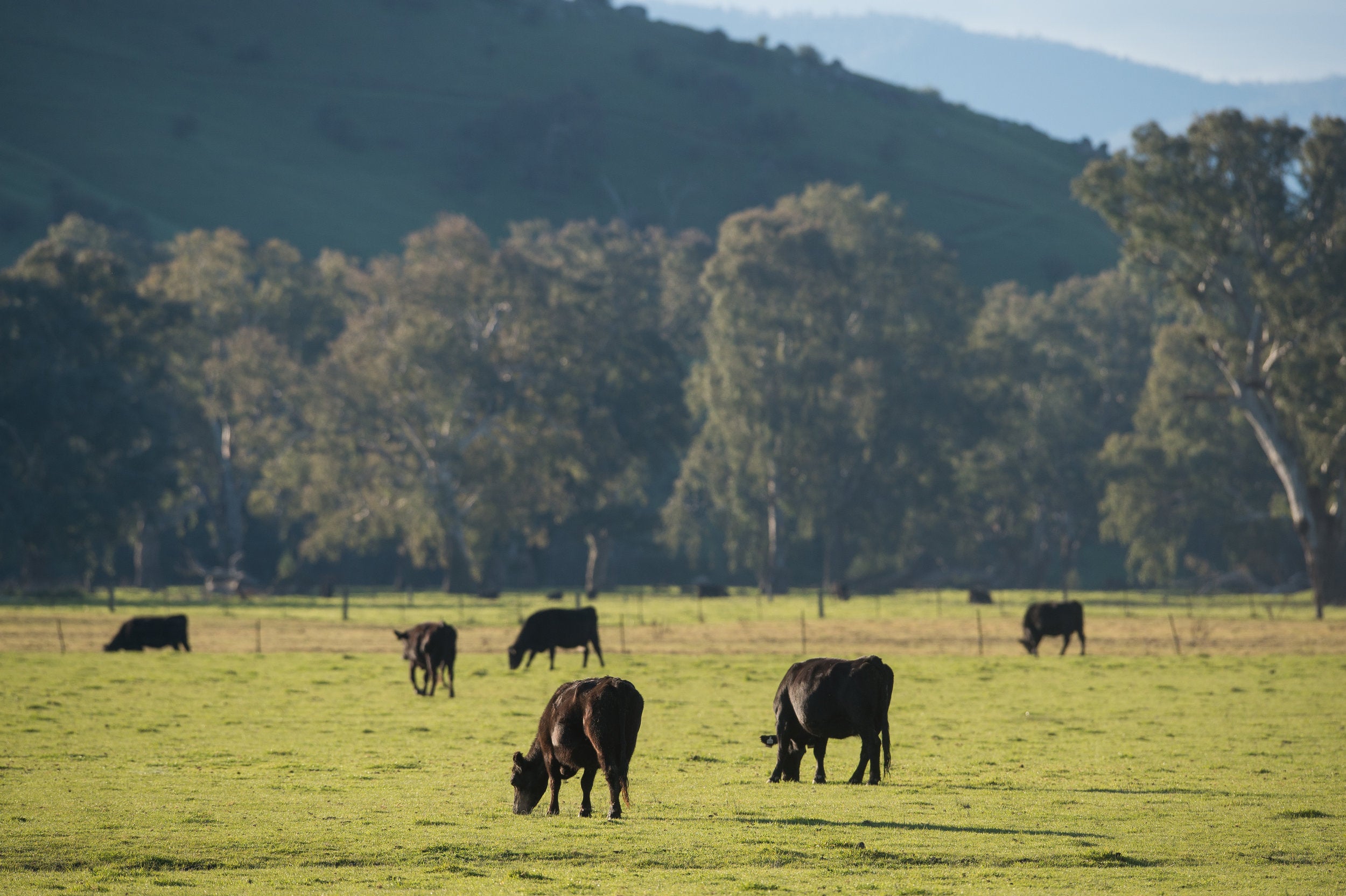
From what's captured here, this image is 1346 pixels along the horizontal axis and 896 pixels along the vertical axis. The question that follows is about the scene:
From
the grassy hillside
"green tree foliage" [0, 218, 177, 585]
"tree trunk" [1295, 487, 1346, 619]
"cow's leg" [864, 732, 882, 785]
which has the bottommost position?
"cow's leg" [864, 732, 882, 785]

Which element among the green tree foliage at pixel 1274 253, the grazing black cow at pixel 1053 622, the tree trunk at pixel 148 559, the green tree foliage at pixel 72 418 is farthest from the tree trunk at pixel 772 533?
the grazing black cow at pixel 1053 622

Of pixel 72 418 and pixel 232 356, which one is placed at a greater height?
pixel 232 356

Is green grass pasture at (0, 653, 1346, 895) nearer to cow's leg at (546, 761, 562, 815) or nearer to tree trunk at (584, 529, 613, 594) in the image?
cow's leg at (546, 761, 562, 815)

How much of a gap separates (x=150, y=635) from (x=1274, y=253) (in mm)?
46652

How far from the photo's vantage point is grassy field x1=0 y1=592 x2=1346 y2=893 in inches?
513

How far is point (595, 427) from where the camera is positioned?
88.5 m

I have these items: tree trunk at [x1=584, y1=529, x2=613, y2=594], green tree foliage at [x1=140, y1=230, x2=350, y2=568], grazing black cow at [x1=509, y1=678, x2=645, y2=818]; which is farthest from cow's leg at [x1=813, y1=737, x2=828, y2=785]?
green tree foliage at [x1=140, y1=230, x2=350, y2=568]

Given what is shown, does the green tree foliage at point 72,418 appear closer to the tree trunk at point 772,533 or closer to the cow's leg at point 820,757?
the tree trunk at point 772,533

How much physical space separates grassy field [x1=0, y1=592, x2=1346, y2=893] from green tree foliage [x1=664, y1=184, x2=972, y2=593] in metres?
46.6

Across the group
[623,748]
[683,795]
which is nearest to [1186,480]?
[683,795]

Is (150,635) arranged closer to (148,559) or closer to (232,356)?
(232,356)

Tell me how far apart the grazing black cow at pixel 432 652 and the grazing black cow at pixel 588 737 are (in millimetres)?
13499

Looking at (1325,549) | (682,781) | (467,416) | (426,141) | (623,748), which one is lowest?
(682,781)

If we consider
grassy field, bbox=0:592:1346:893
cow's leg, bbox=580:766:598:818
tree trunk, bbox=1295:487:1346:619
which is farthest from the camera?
tree trunk, bbox=1295:487:1346:619
